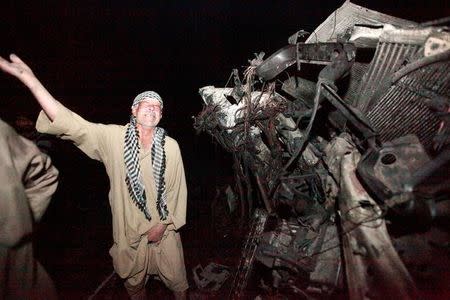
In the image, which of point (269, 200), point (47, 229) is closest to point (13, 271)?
point (269, 200)

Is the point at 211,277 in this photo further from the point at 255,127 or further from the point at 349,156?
the point at 349,156

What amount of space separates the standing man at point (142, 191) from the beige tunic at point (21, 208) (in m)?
0.95

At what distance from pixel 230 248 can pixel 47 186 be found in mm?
6004

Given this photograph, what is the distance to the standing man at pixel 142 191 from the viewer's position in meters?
3.64

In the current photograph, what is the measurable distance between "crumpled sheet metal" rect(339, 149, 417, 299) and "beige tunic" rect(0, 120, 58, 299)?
10.5 feet

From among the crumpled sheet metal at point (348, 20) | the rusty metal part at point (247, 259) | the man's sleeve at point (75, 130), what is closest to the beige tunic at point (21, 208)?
the man's sleeve at point (75, 130)

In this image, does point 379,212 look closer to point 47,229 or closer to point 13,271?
point 13,271

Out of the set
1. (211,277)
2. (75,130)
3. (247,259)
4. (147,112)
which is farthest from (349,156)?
(75,130)

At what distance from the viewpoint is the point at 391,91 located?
15.8ft

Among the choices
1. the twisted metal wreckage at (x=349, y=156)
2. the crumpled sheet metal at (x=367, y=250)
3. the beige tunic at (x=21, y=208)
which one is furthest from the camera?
the twisted metal wreckage at (x=349, y=156)

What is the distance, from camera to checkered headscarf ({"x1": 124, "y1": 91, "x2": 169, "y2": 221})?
11.8 ft

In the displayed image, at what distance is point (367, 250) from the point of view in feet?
11.2

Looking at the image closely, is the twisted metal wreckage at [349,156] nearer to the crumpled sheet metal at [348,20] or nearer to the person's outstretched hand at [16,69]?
the crumpled sheet metal at [348,20]

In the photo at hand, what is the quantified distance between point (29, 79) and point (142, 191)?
1.73 m
